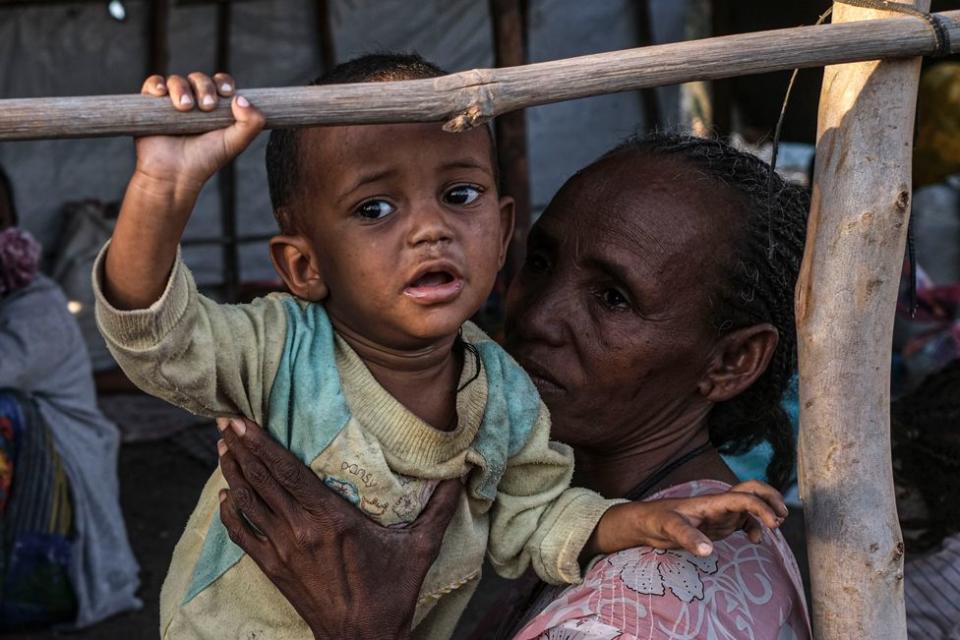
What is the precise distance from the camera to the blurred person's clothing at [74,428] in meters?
4.96

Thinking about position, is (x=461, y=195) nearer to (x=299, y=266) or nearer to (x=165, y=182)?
(x=299, y=266)

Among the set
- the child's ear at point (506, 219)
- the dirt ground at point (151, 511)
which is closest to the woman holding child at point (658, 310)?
the child's ear at point (506, 219)

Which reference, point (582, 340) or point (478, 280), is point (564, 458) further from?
point (478, 280)

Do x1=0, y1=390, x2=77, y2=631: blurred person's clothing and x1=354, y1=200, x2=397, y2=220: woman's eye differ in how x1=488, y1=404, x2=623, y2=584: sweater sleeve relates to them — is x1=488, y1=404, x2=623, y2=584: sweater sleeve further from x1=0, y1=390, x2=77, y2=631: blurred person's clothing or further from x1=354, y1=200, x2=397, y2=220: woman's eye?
x1=0, y1=390, x2=77, y2=631: blurred person's clothing

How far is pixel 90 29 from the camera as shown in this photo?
26.3 ft

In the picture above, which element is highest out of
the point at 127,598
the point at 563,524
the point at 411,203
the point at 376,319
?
the point at 411,203

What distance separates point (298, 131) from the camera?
1836 millimetres

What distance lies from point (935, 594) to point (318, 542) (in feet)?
4.77

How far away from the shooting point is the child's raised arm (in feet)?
4.62

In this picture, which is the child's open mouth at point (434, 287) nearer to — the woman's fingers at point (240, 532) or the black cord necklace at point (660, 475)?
the woman's fingers at point (240, 532)

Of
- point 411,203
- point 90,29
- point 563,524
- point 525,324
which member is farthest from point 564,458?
point 90,29

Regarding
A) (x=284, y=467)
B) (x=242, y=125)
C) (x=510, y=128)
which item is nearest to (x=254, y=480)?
(x=284, y=467)

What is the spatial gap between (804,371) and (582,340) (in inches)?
20.6

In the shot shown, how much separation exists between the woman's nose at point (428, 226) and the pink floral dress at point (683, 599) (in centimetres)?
62
